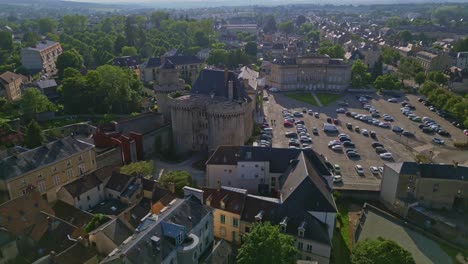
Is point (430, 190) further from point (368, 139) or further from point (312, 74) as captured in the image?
point (312, 74)

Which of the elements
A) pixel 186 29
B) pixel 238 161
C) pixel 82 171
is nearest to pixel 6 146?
pixel 82 171

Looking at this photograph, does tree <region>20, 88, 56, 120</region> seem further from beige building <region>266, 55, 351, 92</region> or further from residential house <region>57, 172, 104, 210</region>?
beige building <region>266, 55, 351, 92</region>

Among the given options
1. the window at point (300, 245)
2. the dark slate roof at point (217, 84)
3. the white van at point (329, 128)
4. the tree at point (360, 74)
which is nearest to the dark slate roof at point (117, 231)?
the window at point (300, 245)

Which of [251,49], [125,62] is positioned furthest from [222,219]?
[251,49]

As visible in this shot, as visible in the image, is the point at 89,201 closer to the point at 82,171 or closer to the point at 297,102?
the point at 82,171

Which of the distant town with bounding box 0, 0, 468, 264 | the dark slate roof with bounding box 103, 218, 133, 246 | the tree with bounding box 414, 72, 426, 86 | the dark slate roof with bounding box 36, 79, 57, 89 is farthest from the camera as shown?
the tree with bounding box 414, 72, 426, 86

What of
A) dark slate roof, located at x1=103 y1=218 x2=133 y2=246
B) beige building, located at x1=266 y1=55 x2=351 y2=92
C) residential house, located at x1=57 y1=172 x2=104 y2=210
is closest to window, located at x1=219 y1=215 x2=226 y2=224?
dark slate roof, located at x1=103 y1=218 x2=133 y2=246
